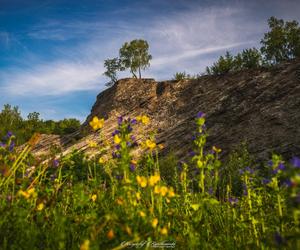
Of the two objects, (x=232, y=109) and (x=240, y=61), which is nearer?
(x=232, y=109)

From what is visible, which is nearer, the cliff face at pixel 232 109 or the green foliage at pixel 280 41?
the cliff face at pixel 232 109

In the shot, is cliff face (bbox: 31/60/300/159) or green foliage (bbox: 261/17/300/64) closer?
cliff face (bbox: 31/60/300/159)

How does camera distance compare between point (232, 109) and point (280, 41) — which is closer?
point (232, 109)

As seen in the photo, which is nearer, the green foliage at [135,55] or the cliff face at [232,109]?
the cliff face at [232,109]

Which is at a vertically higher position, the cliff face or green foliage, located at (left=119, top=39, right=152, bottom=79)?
green foliage, located at (left=119, top=39, right=152, bottom=79)

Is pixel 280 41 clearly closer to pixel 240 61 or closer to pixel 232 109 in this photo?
pixel 240 61

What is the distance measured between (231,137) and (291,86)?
Result: 11.8 feet

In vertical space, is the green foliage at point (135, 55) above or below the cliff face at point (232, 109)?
above

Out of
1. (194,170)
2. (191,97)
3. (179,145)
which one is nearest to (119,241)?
(194,170)

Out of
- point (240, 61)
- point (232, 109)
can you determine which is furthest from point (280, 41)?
point (232, 109)

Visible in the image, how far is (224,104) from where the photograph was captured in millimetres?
15531

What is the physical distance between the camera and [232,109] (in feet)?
47.9

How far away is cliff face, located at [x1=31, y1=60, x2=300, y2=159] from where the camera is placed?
35.8ft

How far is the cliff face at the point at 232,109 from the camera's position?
10922mm
